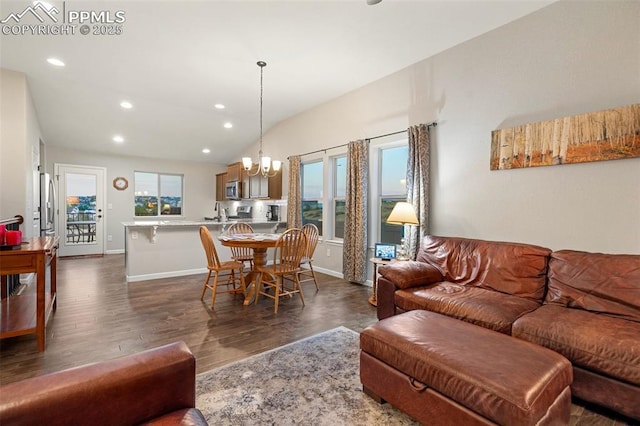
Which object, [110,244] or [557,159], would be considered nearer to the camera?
[557,159]

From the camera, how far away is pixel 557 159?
2789 mm

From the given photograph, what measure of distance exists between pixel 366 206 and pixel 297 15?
8.74 ft

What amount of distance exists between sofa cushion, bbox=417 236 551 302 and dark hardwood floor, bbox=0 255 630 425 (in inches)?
35.5

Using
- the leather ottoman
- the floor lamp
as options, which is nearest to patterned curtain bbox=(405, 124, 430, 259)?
the floor lamp

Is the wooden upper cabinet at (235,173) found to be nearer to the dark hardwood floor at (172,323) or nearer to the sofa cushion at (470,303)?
the dark hardwood floor at (172,323)

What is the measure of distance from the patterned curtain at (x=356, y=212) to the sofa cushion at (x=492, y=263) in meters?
1.33

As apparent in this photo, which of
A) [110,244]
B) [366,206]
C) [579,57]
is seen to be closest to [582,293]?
[579,57]

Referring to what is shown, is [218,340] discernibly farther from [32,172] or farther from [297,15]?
[32,172]

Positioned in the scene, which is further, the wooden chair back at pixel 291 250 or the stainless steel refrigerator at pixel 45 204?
the stainless steel refrigerator at pixel 45 204

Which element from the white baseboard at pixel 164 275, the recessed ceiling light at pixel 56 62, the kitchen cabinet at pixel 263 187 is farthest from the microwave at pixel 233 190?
the recessed ceiling light at pixel 56 62

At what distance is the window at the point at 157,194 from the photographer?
7.89 metres

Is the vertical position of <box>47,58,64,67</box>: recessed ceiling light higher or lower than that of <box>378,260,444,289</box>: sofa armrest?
higher

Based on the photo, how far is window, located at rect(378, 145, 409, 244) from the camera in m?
4.40

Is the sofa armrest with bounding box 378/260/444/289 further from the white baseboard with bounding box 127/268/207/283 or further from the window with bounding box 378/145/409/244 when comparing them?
the white baseboard with bounding box 127/268/207/283
